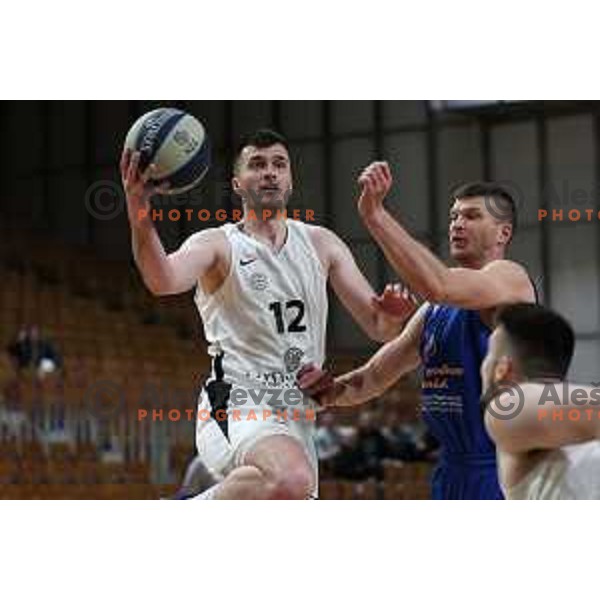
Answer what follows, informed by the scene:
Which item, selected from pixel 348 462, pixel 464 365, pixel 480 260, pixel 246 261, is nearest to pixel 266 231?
pixel 246 261

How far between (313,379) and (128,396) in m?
6.15

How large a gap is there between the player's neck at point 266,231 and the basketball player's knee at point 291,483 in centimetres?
107

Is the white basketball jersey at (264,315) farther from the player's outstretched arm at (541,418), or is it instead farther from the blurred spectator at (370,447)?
the blurred spectator at (370,447)

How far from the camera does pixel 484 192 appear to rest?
4984 millimetres

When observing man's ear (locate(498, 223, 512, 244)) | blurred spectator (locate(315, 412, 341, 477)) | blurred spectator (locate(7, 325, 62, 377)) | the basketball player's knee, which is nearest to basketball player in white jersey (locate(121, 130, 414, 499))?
the basketball player's knee

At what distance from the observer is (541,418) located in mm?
3205

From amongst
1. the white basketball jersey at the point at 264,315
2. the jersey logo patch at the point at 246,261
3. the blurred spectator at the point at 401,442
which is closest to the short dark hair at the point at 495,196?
the white basketball jersey at the point at 264,315

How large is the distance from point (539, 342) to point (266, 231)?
7.05ft

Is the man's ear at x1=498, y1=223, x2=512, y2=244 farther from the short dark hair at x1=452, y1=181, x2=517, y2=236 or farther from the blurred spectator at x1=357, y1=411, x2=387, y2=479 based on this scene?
the blurred spectator at x1=357, y1=411, x2=387, y2=479

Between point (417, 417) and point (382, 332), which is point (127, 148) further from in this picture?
point (417, 417)

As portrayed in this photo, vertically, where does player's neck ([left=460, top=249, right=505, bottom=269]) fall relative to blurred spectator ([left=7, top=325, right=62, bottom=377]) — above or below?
above

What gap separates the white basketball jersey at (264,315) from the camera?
198 inches

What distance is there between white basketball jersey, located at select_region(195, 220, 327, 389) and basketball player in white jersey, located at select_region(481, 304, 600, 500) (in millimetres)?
1689

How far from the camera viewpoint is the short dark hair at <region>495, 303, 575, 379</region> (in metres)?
3.37
